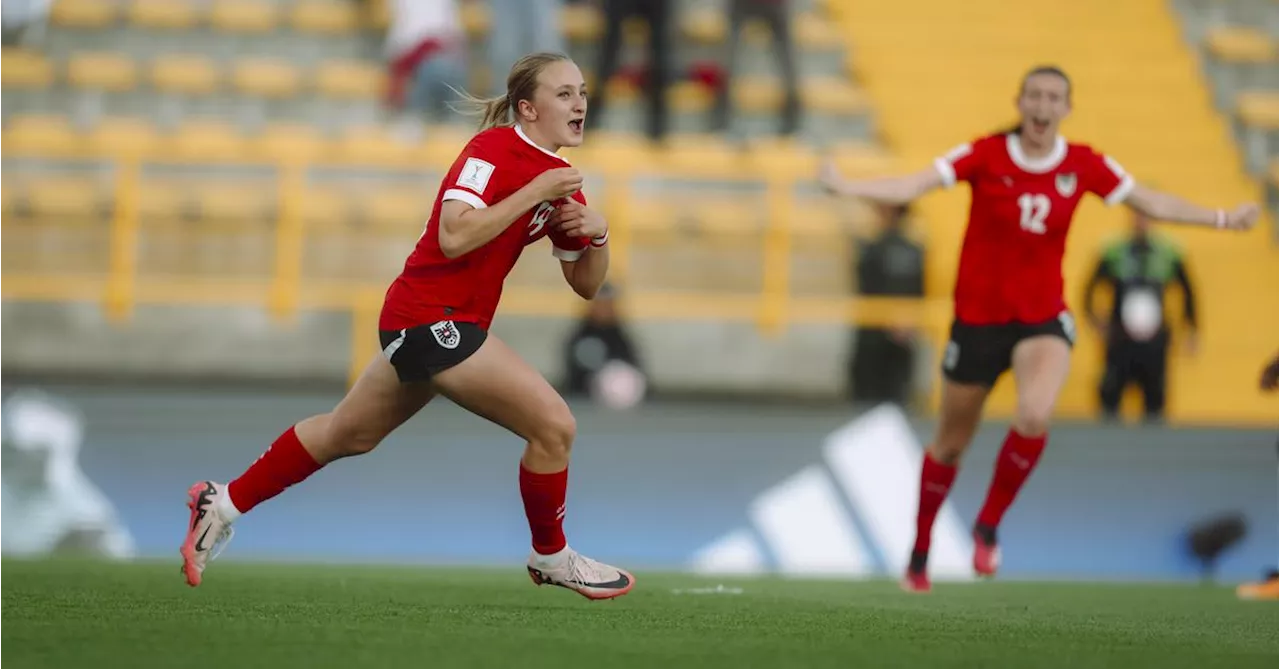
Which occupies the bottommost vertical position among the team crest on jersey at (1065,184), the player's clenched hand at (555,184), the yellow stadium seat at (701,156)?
the player's clenched hand at (555,184)

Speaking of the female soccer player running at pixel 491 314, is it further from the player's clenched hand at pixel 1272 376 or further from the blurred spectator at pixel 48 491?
the blurred spectator at pixel 48 491

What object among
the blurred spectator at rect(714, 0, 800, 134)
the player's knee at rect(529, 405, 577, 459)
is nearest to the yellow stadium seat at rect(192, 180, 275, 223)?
the blurred spectator at rect(714, 0, 800, 134)

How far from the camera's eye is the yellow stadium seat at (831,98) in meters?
15.7

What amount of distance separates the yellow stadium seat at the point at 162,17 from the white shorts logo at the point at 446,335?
10707 millimetres

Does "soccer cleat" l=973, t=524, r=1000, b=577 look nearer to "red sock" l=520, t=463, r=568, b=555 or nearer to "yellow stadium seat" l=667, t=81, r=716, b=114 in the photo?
"red sock" l=520, t=463, r=568, b=555

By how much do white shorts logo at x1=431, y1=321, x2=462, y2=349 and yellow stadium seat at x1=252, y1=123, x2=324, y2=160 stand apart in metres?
7.17

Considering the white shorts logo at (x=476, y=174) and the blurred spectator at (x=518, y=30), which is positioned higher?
the blurred spectator at (x=518, y=30)

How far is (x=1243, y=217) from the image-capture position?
28.6 feet

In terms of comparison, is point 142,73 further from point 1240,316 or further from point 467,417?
point 1240,316

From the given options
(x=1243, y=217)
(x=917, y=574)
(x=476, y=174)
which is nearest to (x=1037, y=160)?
(x=1243, y=217)

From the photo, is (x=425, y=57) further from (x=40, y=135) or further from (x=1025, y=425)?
(x=1025, y=425)

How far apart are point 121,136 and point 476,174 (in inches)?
348

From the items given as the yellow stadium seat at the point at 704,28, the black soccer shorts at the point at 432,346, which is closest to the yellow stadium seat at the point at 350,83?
the yellow stadium seat at the point at 704,28

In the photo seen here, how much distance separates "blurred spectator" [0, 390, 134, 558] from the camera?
37.8ft
